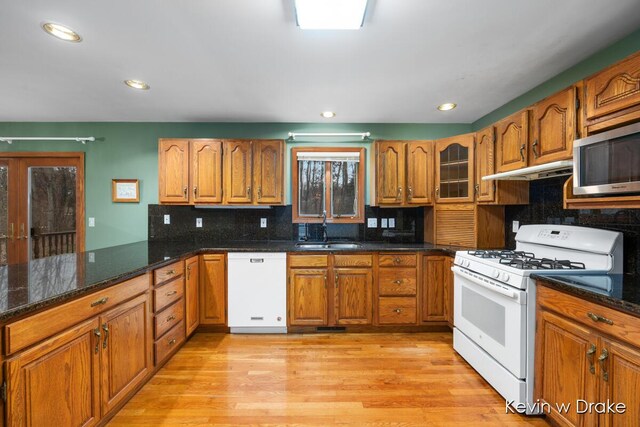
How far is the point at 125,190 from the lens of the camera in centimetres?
340

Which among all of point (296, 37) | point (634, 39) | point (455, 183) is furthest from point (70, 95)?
point (634, 39)

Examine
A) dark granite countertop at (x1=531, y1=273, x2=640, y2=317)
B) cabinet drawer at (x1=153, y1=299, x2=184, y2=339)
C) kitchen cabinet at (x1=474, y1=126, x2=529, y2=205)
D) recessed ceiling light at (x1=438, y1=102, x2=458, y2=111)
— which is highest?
recessed ceiling light at (x1=438, y1=102, x2=458, y2=111)

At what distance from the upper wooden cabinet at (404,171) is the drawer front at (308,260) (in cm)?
96

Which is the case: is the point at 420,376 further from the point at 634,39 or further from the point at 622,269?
the point at 634,39

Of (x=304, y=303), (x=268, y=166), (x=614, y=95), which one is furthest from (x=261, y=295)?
(x=614, y=95)

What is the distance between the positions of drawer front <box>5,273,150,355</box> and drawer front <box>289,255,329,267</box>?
139 cm

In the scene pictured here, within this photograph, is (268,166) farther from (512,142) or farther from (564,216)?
(564,216)

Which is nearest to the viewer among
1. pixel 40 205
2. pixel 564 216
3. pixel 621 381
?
pixel 621 381

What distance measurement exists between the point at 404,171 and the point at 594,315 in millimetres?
2087

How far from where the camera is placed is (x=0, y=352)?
104cm

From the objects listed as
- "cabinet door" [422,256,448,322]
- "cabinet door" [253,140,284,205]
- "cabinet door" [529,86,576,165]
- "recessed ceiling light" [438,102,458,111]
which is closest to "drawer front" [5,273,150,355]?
"cabinet door" [253,140,284,205]

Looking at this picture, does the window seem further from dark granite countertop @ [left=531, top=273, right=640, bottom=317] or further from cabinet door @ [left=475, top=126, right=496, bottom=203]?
dark granite countertop @ [left=531, top=273, right=640, bottom=317]

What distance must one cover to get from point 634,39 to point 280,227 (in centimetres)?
321

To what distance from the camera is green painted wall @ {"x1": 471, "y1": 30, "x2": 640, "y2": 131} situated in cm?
177
